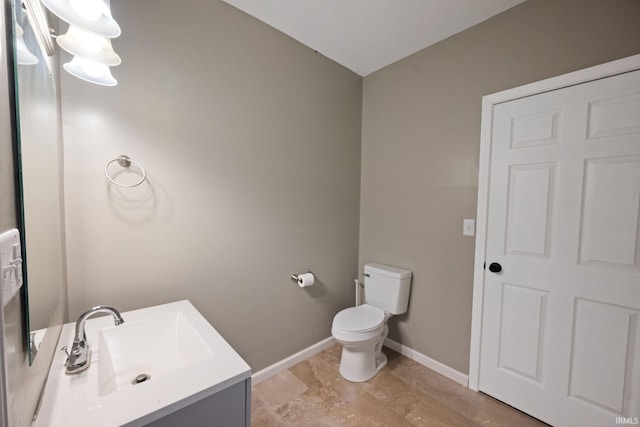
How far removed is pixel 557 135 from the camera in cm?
149

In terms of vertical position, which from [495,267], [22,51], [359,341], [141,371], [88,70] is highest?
[88,70]

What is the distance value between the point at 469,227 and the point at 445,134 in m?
0.70

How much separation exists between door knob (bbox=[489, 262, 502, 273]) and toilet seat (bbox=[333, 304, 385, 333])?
823mm

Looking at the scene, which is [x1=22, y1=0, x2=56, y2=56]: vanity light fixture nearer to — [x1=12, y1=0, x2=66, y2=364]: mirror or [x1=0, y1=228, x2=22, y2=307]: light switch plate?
[x1=12, y1=0, x2=66, y2=364]: mirror

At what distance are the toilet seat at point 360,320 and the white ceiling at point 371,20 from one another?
2.09 metres

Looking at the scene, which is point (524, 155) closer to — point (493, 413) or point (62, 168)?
point (493, 413)

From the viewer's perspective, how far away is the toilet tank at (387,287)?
6.89 ft

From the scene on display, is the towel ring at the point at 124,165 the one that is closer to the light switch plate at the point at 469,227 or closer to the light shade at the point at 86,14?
the light shade at the point at 86,14

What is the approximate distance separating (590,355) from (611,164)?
1.02 m

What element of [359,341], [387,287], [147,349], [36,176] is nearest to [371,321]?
[359,341]

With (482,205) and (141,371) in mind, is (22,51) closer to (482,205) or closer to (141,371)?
(141,371)

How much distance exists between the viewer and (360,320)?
1.97 metres

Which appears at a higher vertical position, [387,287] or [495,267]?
[495,267]

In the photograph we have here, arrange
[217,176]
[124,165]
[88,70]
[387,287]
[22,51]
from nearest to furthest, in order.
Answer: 1. [22,51]
2. [88,70]
3. [124,165]
4. [217,176]
5. [387,287]
